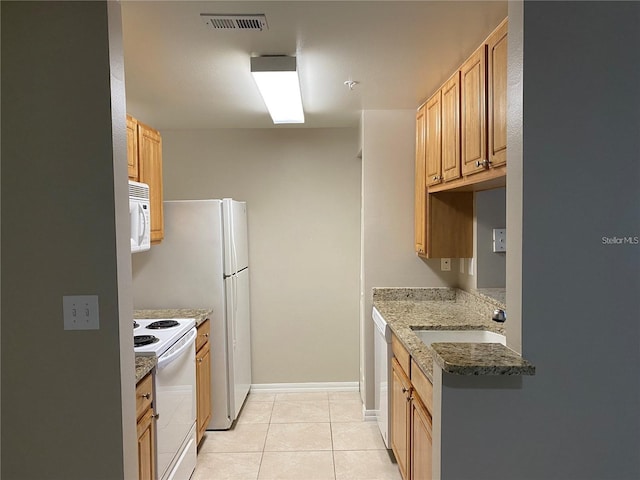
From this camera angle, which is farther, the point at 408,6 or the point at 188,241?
the point at 188,241

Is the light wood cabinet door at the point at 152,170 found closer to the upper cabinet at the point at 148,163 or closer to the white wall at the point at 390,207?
the upper cabinet at the point at 148,163

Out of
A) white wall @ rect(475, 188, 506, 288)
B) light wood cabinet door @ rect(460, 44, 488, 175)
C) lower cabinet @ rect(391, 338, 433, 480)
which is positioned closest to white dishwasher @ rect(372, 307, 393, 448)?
lower cabinet @ rect(391, 338, 433, 480)

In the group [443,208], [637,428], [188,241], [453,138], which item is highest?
[453,138]

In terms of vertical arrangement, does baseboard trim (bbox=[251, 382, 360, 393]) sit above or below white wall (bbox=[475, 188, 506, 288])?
below

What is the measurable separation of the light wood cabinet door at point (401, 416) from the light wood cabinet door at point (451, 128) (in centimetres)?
119

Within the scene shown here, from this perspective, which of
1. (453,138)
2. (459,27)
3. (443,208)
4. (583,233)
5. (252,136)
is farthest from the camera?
(252,136)

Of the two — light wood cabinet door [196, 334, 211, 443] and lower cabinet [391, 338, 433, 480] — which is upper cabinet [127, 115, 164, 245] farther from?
lower cabinet [391, 338, 433, 480]

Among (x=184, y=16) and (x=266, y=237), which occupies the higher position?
(x=184, y=16)

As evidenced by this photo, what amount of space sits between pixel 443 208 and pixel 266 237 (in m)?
1.75

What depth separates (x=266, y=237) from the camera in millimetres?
4145

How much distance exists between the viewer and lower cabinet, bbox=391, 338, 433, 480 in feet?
6.35

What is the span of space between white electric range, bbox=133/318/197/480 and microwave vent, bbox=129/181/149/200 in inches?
31.4

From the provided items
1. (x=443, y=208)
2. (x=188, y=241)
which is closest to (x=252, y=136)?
(x=188, y=241)

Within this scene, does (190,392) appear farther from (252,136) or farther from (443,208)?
(252,136)
